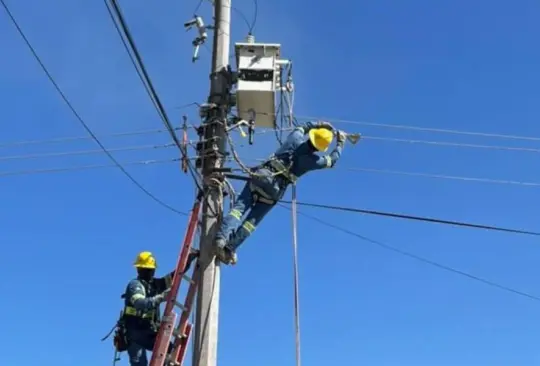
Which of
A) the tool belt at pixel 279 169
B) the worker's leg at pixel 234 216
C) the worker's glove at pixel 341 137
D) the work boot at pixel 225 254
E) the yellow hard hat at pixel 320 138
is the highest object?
the worker's glove at pixel 341 137

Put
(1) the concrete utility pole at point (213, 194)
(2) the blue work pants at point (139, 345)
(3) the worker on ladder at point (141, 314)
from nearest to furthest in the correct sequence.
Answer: (1) the concrete utility pole at point (213, 194)
(3) the worker on ladder at point (141, 314)
(2) the blue work pants at point (139, 345)

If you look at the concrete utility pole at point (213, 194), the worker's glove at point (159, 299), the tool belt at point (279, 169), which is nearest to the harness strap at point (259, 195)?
the tool belt at point (279, 169)

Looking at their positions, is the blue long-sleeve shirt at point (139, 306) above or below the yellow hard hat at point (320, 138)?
below

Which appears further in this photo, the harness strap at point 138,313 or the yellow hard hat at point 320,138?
the yellow hard hat at point 320,138

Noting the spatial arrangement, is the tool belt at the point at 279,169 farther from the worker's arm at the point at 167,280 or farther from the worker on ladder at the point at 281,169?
the worker's arm at the point at 167,280

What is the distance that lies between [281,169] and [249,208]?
0.56 meters

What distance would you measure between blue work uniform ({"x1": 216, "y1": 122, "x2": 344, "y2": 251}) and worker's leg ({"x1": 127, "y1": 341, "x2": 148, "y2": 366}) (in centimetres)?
143

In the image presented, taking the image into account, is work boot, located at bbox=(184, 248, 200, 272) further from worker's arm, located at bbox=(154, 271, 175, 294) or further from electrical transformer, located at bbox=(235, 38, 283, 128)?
electrical transformer, located at bbox=(235, 38, 283, 128)

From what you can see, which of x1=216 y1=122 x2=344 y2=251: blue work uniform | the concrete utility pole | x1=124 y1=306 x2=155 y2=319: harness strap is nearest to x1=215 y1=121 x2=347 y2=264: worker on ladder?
x1=216 y1=122 x2=344 y2=251: blue work uniform

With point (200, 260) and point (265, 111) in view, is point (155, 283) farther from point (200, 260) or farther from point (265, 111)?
point (265, 111)

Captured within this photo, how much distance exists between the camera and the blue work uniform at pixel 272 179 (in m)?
8.46

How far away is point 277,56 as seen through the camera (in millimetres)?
9477

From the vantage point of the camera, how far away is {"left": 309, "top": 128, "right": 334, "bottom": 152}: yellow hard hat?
358 inches

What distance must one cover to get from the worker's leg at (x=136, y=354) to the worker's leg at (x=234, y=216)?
1.39 m
